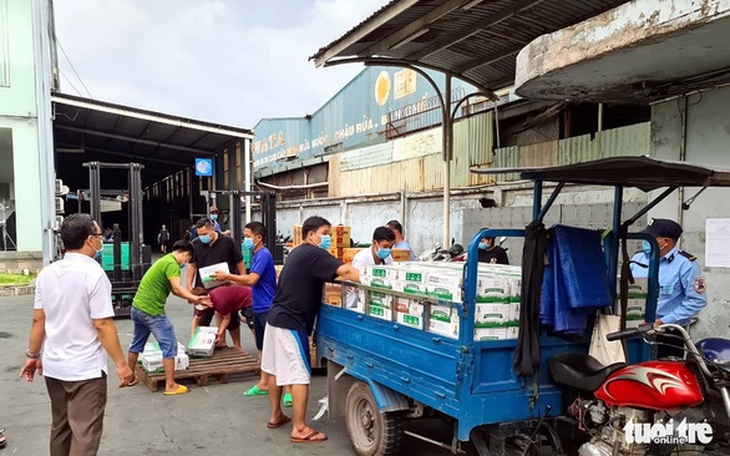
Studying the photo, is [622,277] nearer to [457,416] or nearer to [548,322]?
[548,322]

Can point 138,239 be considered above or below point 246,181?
below

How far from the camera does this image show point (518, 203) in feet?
36.8

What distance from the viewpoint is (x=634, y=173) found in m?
3.21

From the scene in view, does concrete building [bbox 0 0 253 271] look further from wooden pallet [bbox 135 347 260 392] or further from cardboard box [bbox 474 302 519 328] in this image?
cardboard box [bbox 474 302 519 328]

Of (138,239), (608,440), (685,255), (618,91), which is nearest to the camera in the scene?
(608,440)

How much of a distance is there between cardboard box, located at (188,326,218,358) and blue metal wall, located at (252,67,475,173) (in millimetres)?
13314

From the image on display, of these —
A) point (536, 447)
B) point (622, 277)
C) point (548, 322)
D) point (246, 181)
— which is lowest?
point (536, 447)

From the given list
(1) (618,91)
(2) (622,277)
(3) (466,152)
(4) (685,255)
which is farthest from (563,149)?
(2) (622,277)

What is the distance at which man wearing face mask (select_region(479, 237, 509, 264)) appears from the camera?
6911 millimetres

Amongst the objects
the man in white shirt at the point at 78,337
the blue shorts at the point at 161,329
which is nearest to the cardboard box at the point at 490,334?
the man in white shirt at the point at 78,337

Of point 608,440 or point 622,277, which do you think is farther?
point 622,277

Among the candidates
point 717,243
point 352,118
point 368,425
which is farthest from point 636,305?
point 352,118

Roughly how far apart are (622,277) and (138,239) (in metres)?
9.35

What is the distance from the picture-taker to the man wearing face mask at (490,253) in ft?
22.7
